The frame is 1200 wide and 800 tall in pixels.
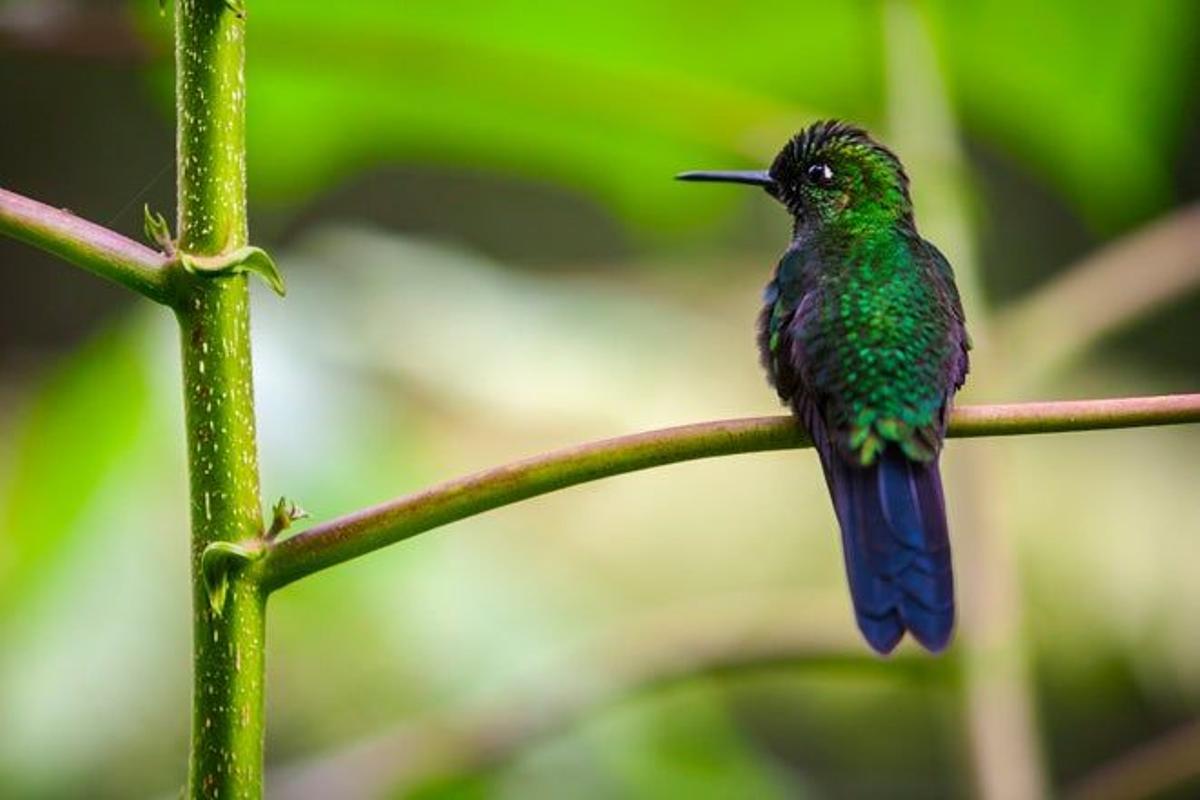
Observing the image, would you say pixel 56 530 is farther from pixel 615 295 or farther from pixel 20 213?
pixel 20 213

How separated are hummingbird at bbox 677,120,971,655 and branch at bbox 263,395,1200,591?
0.21 meters

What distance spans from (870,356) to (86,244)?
2.87ft

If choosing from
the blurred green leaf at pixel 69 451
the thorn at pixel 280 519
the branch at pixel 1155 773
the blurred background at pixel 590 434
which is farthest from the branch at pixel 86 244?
the branch at pixel 1155 773

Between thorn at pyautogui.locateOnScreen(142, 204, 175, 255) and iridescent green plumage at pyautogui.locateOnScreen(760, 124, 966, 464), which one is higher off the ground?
iridescent green plumage at pyautogui.locateOnScreen(760, 124, 966, 464)

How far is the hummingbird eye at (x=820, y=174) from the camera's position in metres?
1.97

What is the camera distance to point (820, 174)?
199cm

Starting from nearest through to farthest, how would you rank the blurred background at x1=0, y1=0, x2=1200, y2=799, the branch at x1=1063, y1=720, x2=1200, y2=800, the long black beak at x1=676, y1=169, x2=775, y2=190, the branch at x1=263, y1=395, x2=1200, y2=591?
the branch at x1=263, y1=395, x2=1200, y2=591, the long black beak at x1=676, y1=169, x2=775, y2=190, the branch at x1=1063, y1=720, x2=1200, y2=800, the blurred background at x1=0, y1=0, x2=1200, y2=799

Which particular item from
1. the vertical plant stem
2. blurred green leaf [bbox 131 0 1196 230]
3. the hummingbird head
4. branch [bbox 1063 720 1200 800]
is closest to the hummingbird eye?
the hummingbird head

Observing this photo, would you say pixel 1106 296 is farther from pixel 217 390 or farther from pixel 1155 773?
pixel 217 390

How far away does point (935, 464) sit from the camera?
150 cm

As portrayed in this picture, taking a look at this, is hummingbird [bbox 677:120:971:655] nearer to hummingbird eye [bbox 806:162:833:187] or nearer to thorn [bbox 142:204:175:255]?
hummingbird eye [bbox 806:162:833:187]

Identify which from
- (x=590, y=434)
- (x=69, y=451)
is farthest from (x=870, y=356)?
(x=590, y=434)

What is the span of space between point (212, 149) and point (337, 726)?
9.77ft

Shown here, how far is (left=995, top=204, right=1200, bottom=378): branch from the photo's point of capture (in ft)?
7.97
